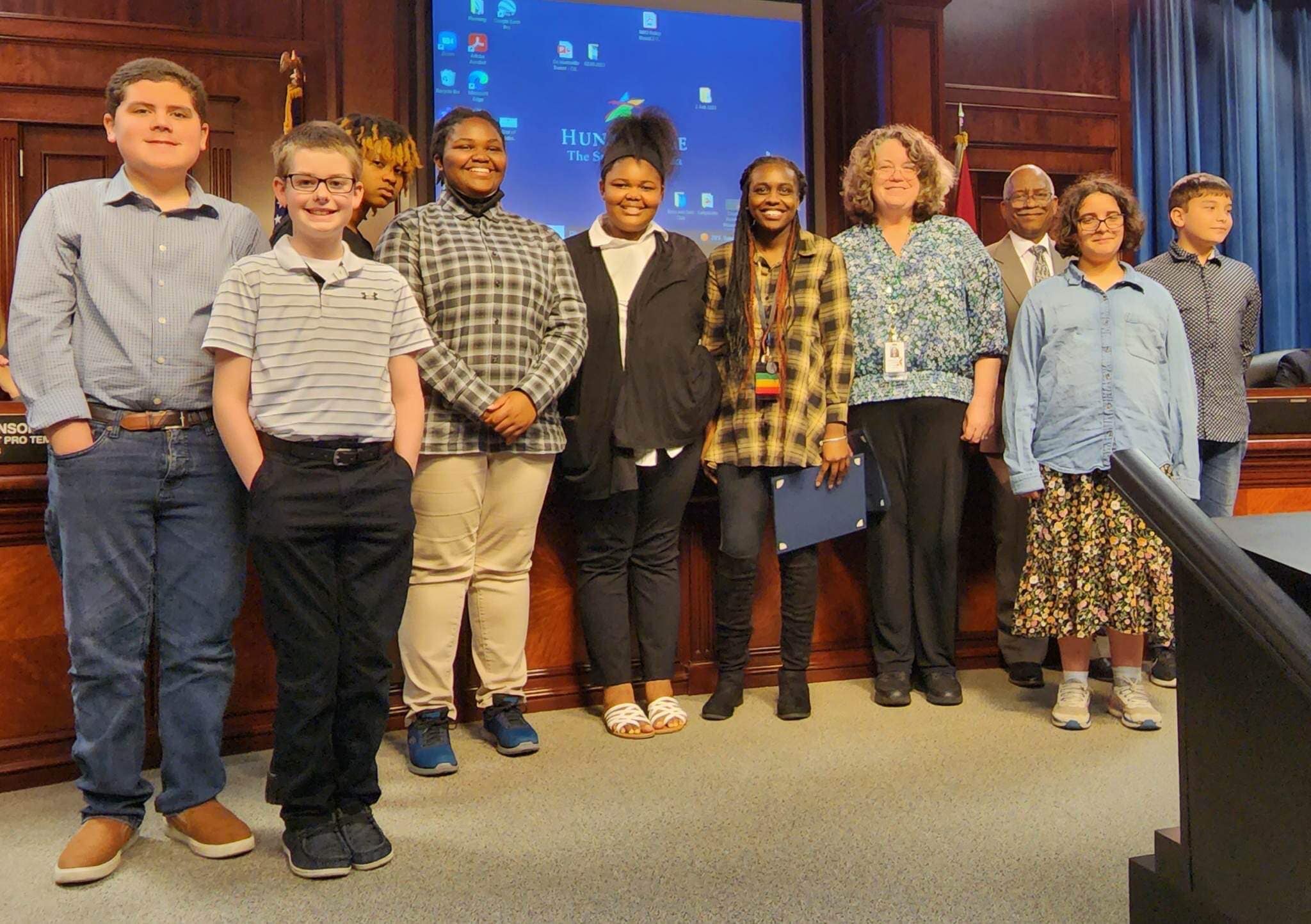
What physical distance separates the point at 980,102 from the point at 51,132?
4.09m

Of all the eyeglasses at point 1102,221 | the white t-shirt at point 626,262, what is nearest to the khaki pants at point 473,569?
the white t-shirt at point 626,262

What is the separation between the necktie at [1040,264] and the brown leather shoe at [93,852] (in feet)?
9.49

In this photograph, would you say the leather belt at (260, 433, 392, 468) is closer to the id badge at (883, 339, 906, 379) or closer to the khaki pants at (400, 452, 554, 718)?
the khaki pants at (400, 452, 554, 718)

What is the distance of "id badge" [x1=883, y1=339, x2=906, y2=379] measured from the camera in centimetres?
275

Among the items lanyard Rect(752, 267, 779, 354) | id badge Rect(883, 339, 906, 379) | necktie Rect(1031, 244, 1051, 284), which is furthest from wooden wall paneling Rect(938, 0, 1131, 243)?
lanyard Rect(752, 267, 779, 354)

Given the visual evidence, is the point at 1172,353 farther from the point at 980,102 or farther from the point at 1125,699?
the point at 980,102

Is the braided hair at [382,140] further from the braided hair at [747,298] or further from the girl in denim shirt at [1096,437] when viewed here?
the girl in denim shirt at [1096,437]

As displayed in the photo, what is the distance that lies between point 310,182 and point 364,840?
1122mm

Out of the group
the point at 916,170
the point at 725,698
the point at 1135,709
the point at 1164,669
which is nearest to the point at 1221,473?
the point at 1164,669

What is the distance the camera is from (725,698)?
2.73 m

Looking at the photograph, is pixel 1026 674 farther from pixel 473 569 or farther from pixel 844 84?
pixel 844 84

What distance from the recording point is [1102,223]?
2621 millimetres

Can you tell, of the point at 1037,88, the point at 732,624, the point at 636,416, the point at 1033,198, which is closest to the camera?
the point at 636,416

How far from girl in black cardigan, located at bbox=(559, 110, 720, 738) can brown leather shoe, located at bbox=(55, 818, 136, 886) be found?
1.10 meters
